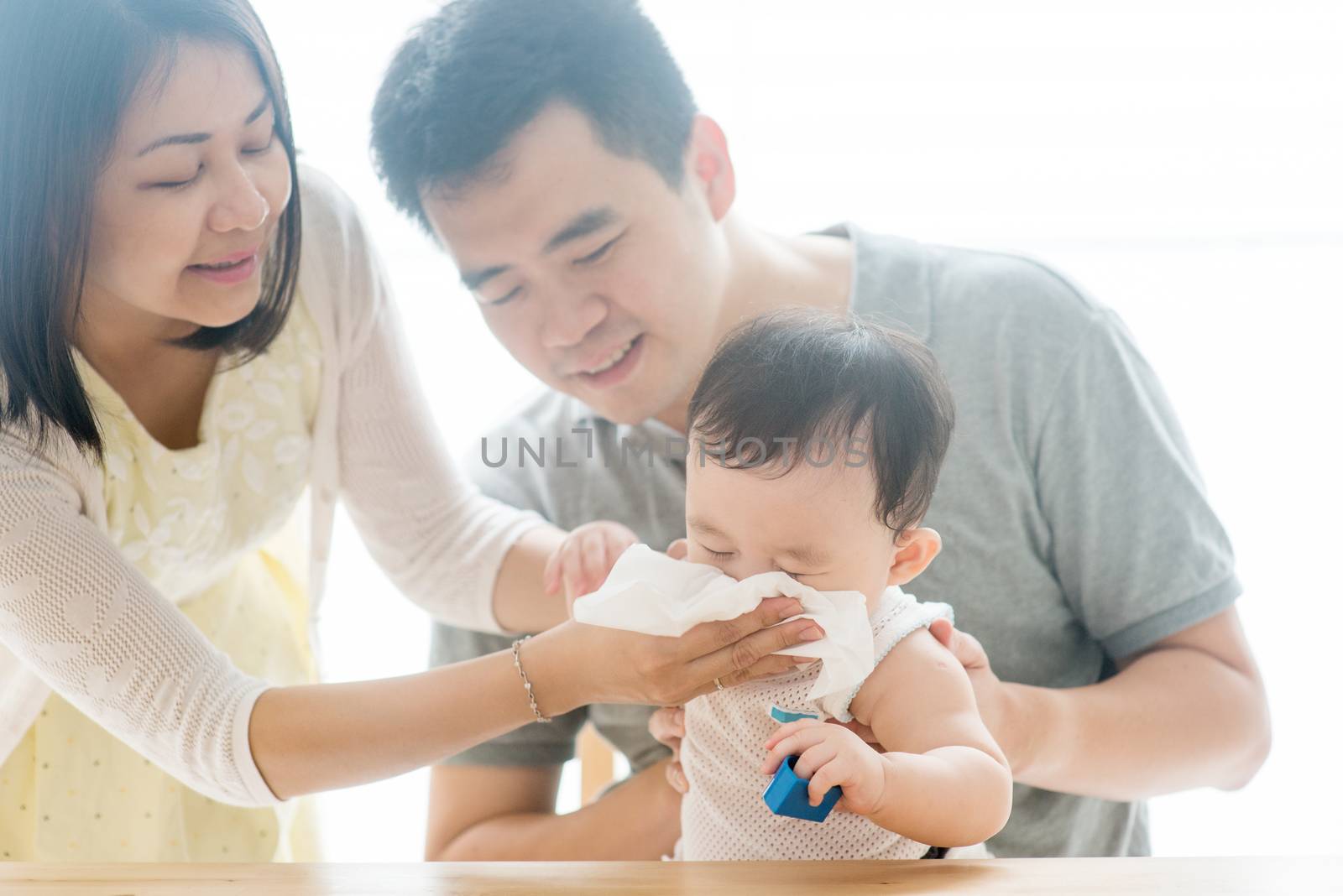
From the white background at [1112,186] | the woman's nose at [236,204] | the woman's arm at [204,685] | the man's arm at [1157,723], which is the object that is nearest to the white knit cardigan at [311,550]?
the woman's arm at [204,685]

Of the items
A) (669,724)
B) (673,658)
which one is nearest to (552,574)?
(669,724)

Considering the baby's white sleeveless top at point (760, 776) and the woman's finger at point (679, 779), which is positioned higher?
the baby's white sleeveless top at point (760, 776)

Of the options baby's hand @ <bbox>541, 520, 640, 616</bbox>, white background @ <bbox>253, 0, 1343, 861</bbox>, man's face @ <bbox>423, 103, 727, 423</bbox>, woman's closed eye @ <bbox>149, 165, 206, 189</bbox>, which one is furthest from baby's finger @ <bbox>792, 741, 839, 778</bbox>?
white background @ <bbox>253, 0, 1343, 861</bbox>

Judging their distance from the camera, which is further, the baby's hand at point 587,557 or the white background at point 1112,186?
the white background at point 1112,186

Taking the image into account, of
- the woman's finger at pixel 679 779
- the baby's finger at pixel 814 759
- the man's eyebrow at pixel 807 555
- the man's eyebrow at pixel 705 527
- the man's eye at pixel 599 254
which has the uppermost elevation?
the man's eye at pixel 599 254

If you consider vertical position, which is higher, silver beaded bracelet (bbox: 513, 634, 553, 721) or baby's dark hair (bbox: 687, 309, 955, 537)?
baby's dark hair (bbox: 687, 309, 955, 537)

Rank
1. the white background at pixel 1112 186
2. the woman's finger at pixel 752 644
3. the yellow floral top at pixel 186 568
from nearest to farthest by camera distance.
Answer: the woman's finger at pixel 752 644
the yellow floral top at pixel 186 568
the white background at pixel 1112 186

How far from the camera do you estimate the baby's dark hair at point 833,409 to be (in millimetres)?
998

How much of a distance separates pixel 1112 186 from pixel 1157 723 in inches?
61.3

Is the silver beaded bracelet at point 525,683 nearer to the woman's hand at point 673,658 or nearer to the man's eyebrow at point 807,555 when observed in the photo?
the woman's hand at point 673,658

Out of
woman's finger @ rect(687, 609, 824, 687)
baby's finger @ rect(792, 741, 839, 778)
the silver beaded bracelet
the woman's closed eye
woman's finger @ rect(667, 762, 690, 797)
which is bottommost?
woman's finger @ rect(667, 762, 690, 797)

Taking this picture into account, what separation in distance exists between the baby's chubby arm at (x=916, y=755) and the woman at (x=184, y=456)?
105 mm

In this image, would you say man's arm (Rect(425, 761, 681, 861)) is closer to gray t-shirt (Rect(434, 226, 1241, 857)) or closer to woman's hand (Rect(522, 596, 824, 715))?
gray t-shirt (Rect(434, 226, 1241, 857))

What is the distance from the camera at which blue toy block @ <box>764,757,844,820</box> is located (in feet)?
2.82
